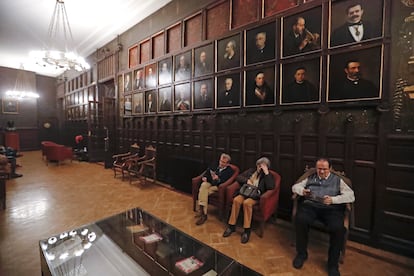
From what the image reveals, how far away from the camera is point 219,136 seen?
4039mm

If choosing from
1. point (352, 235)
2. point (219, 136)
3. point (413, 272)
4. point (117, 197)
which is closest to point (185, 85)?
point (219, 136)

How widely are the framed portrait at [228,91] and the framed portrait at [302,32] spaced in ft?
3.11

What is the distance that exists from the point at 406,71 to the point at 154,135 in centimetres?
507

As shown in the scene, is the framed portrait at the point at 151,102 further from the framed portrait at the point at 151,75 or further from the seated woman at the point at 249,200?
the seated woman at the point at 249,200

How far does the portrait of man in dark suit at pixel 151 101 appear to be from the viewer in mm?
5531

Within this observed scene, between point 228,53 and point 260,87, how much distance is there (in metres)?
1.01

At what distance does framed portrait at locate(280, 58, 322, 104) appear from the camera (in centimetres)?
285

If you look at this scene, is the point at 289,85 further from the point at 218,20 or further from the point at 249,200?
the point at 218,20

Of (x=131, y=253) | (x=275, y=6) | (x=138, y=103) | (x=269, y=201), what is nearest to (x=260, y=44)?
(x=275, y=6)

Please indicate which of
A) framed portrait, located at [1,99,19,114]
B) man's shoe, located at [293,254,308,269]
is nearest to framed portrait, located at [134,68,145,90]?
man's shoe, located at [293,254,308,269]

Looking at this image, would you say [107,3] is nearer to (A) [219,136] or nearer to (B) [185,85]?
(B) [185,85]

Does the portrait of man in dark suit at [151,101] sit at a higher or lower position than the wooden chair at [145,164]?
higher

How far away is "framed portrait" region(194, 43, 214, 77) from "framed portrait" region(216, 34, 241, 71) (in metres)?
0.20

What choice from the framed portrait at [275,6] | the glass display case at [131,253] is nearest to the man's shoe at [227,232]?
the glass display case at [131,253]
